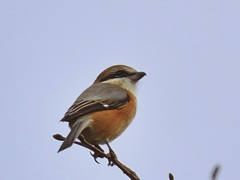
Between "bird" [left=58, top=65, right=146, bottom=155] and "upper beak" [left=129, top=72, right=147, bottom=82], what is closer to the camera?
"bird" [left=58, top=65, right=146, bottom=155]

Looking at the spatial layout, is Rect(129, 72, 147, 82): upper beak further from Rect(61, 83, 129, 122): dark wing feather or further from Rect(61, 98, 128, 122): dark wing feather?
Rect(61, 98, 128, 122): dark wing feather

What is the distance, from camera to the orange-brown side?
162 inches

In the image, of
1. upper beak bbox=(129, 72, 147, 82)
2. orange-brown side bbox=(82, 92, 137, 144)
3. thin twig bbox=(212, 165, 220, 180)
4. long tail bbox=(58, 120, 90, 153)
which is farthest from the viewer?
upper beak bbox=(129, 72, 147, 82)

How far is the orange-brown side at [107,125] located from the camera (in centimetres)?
412

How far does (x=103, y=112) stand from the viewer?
167 inches

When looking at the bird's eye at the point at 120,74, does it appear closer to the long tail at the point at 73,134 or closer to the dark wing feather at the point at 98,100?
the dark wing feather at the point at 98,100

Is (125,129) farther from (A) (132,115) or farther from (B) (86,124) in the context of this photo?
(B) (86,124)

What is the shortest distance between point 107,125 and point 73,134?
0.92 m

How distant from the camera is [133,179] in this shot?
2.34m

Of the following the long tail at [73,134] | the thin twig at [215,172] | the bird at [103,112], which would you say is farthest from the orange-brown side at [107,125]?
the thin twig at [215,172]

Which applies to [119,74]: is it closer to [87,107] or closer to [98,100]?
[98,100]

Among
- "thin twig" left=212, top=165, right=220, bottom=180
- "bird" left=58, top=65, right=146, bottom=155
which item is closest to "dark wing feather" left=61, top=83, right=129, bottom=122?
"bird" left=58, top=65, right=146, bottom=155

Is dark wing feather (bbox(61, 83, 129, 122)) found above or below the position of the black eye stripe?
below

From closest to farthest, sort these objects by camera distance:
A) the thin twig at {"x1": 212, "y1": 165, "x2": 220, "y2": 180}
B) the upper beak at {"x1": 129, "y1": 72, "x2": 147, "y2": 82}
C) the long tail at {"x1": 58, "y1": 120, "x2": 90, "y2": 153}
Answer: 1. the thin twig at {"x1": 212, "y1": 165, "x2": 220, "y2": 180}
2. the long tail at {"x1": 58, "y1": 120, "x2": 90, "y2": 153}
3. the upper beak at {"x1": 129, "y1": 72, "x2": 147, "y2": 82}
